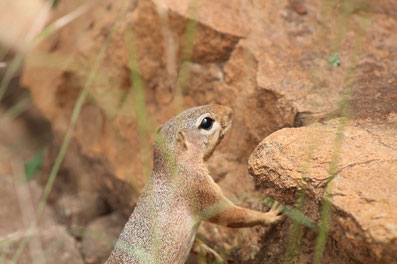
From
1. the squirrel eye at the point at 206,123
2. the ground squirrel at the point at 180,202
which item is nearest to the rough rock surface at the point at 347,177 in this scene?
the ground squirrel at the point at 180,202

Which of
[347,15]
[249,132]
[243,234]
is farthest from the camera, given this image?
[347,15]

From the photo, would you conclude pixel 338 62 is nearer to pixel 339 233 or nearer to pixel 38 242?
pixel 339 233

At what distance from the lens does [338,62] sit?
4184 mm

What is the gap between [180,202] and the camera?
3500 millimetres

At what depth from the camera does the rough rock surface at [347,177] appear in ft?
7.55

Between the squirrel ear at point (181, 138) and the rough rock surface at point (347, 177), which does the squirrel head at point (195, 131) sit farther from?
the rough rock surface at point (347, 177)

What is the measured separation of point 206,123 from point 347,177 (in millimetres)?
1289

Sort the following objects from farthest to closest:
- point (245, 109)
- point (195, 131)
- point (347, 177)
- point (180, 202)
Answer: point (245, 109), point (195, 131), point (180, 202), point (347, 177)

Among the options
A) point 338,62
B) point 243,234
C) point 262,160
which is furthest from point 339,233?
point 338,62

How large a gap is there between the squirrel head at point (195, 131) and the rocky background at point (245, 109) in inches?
17.0

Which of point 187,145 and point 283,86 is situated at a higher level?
point 283,86

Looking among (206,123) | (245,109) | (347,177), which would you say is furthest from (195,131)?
(347,177)

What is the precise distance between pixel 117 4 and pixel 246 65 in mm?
1956

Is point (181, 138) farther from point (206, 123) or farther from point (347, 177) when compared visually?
point (347, 177)
